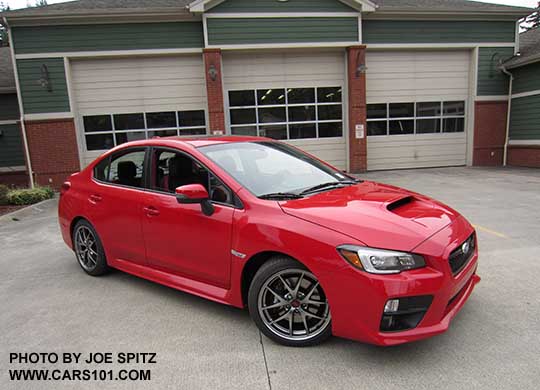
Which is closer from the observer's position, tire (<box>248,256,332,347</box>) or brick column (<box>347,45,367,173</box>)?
tire (<box>248,256,332,347</box>)

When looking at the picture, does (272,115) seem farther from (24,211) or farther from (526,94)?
(526,94)

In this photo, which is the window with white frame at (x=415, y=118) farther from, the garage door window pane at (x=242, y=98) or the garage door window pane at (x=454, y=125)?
the garage door window pane at (x=242, y=98)

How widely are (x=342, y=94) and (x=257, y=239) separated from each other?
11604 mm

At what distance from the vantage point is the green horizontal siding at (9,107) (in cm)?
1330

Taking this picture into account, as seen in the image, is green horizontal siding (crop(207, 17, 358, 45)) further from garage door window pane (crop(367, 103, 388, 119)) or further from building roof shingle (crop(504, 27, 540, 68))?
building roof shingle (crop(504, 27, 540, 68))

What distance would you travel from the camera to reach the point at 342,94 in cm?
1322

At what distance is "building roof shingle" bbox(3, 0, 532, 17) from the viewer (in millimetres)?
11172

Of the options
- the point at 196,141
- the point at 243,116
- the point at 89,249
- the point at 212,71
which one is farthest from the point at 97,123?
the point at 196,141

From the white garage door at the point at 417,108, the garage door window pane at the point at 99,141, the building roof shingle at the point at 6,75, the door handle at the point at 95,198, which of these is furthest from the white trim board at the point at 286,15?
the door handle at the point at 95,198

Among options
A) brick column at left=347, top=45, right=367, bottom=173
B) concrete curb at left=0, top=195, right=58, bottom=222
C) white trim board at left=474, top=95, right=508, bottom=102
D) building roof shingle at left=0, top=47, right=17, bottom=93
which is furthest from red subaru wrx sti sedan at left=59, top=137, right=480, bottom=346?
white trim board at left=474, top=95, right=508, bottom=102

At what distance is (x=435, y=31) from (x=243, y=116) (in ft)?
25.0

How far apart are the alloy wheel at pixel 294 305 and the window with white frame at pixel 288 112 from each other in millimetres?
10560

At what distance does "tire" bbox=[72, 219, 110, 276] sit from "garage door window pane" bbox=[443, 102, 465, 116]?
13739 mm

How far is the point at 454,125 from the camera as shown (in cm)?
1427
